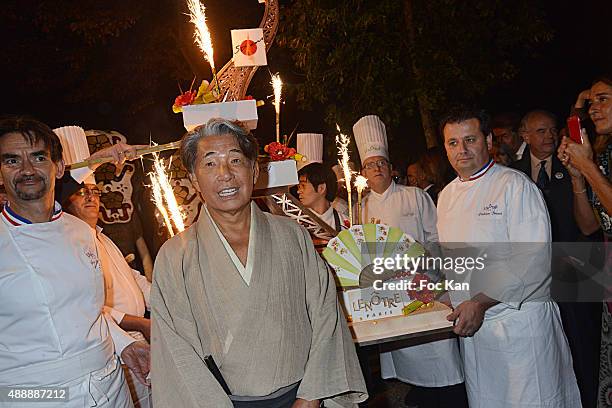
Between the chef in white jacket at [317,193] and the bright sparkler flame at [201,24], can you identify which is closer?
the bright sparkler flame at [201,24]

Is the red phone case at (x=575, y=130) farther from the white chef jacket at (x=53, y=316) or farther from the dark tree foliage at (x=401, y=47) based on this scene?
the dark tree foliage at (x=401, y=47)

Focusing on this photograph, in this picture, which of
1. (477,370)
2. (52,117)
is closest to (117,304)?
(477,370)

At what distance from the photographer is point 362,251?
11.5ft

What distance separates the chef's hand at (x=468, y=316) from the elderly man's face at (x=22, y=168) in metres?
2.32

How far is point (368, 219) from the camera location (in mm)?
5363

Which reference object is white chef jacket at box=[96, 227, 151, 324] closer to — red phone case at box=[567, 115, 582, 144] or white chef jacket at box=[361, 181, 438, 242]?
white chef jacket at box=[361, 181, 438, 242]

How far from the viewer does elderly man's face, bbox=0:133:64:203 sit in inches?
102

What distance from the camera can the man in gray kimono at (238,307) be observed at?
2.36m

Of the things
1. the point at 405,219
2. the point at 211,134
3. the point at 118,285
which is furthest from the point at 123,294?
the point at 405,219

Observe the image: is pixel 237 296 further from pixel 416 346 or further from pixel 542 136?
pixel 542 136

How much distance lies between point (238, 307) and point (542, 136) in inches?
136

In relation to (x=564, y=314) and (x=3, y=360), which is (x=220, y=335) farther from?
(x=564, y=314)

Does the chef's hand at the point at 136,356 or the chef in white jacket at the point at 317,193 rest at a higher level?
the chef in white jacket at the point at 317,193

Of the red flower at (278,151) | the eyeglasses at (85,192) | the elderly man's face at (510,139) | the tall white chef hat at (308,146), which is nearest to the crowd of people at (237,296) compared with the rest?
the eyeglasses at (85,192)
